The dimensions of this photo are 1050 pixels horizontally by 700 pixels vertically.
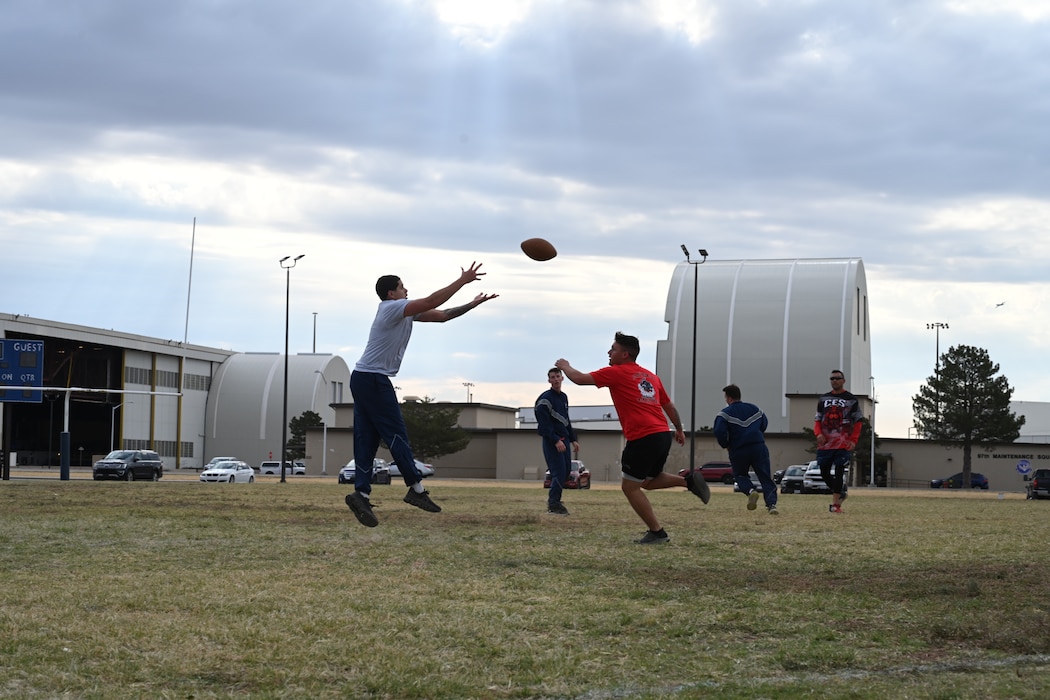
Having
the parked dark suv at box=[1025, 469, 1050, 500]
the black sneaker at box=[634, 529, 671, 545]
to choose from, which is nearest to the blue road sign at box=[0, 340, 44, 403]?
the parked dark suv at box=[1025, 469, 1050, 500]

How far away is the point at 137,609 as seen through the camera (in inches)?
225

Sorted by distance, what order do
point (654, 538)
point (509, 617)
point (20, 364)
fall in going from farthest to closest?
point (20, 364), point (654, 538), point (509, 617)

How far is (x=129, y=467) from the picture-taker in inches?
1948

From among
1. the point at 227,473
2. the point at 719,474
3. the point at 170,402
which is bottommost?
the point at 719,474

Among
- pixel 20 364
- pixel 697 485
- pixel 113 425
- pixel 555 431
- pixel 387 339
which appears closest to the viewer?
pixel 387 339

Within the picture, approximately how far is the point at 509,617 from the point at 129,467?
154 feet

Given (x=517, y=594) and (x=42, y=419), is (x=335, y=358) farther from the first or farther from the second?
(x=517, y=594)

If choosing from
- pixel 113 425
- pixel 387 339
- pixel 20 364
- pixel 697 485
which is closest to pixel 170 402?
pixel 113 425

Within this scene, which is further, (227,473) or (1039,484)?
(227,473)

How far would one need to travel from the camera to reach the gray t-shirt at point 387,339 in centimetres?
966

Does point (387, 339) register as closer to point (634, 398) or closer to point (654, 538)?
point (634, 398)

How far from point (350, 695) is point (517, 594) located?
7.74 ft

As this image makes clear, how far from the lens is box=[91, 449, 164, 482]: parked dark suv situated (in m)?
49.1

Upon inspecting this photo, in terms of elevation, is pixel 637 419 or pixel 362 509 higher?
pixel 637 419
